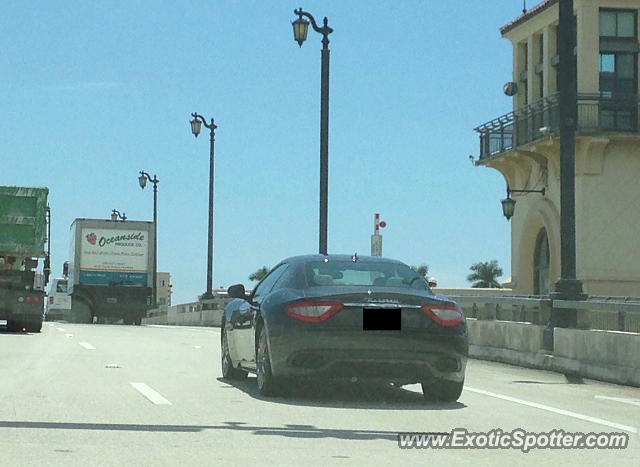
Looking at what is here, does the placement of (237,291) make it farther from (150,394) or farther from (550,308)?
(550,308)

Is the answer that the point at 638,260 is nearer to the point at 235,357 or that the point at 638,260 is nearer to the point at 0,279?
the point at 0,279

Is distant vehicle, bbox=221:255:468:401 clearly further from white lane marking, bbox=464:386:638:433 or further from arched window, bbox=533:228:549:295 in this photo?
arched window, bbox=533:228:549:295

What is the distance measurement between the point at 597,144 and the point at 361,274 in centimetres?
2710

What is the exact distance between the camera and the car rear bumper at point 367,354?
11086mm

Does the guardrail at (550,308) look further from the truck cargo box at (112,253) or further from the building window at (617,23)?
the truck cargo box at (112,253)

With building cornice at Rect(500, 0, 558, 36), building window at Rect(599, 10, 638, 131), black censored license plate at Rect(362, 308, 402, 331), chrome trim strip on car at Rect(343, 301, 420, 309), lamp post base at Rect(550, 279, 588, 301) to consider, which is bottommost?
black censored license plate at Rect(362, 308, 402, 331)

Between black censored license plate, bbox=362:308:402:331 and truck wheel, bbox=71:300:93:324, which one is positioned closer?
black censored license plate, bbox=362:308:402:331

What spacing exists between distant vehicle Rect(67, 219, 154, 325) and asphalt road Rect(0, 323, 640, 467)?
2909 centimetres

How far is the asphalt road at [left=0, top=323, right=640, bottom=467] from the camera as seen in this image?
7809 mm

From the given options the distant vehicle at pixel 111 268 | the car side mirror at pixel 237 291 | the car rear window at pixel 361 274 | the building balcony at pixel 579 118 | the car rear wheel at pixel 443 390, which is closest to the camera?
the car rear wheel at pixel 443 390

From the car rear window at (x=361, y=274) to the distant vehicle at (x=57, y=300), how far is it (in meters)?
48.4

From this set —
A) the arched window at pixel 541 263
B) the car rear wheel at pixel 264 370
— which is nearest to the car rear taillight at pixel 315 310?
the car rear wheel at pixel 264 370

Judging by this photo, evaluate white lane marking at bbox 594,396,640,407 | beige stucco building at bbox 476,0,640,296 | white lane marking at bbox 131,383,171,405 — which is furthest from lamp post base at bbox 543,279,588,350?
beige stucco building at bbox 476,0,640,296

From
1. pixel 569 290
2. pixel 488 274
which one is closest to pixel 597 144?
pixel 569 290
